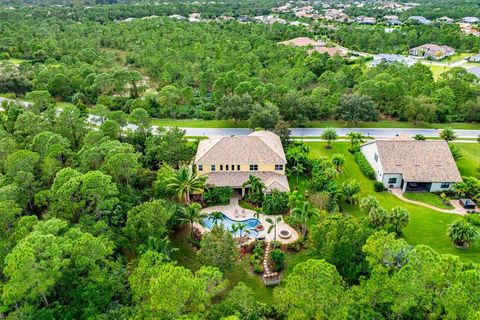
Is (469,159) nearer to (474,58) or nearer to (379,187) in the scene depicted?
(379,187)

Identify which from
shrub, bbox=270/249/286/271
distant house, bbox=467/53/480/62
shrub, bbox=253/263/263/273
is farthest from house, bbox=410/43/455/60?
shrub, bbox=253/263/263/273

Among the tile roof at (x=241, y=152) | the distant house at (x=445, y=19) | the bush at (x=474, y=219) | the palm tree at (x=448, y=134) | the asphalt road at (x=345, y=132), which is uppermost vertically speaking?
the distant house at (x=445, y=19)

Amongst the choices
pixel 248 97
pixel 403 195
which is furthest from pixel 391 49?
pixel 403 195

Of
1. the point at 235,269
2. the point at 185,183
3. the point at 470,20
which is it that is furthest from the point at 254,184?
the point at 470,20

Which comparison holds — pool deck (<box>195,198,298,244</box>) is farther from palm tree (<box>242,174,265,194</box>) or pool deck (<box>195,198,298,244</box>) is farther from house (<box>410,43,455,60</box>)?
house (<box>410,43,455,60</box>)

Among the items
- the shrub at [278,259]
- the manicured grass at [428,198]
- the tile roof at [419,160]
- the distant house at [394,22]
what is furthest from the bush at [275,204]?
the distant house at [394,22]

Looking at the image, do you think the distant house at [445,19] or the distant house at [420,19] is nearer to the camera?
the distant house at [420,19]

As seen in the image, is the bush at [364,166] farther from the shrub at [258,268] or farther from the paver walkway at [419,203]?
the shrub at [258,268]
